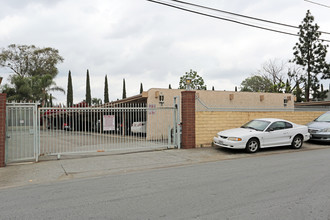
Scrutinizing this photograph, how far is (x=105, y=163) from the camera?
27.8ft

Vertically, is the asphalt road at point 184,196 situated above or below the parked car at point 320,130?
below

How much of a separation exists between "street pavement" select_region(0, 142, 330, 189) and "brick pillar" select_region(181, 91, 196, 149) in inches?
18.5

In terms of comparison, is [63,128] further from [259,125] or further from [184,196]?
[259,125]

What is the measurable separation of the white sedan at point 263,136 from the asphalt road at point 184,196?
2.60 m

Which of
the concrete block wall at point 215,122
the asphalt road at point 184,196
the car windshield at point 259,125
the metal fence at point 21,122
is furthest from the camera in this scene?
the concrete block wall at point 215,122

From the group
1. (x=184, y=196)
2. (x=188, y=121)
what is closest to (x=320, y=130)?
(x=188, y=121)

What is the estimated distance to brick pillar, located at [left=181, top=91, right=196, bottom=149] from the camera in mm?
11172

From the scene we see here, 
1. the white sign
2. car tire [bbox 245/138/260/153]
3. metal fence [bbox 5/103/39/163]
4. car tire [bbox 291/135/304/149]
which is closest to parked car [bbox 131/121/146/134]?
the white sign

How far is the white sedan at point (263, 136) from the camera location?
9766mm

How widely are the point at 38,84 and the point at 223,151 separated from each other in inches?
1017

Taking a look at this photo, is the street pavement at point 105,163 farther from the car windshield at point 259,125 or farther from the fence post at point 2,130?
the car windshield at point 259,125

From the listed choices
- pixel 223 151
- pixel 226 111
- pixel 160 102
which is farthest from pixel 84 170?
pixel 160 102

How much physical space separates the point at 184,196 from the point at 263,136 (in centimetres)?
646

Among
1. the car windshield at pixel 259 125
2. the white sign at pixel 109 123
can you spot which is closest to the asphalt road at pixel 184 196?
the car windshield at pixel 259 125
